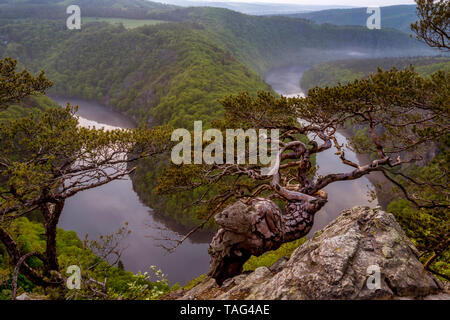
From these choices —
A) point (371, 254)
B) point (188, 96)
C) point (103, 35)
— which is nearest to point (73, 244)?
point (371, 254)

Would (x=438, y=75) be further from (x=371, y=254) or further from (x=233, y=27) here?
(x=233, y=27)
